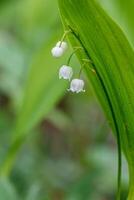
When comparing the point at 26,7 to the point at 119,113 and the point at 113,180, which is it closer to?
the point at 113,180

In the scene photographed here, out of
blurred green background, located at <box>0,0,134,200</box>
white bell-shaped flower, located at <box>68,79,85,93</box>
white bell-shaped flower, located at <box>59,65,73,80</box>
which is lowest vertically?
white bell-shaped flower, located at <box>68,79,85,93</box>

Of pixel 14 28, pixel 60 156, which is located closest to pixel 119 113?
pixel 60 156

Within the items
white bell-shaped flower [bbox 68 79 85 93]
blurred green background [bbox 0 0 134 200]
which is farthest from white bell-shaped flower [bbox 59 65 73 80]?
blurred green background [bbox 0 0 134 200]

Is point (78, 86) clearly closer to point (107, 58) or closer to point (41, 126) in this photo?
point (107, 58)

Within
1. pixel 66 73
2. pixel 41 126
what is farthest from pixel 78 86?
pixel 41 126

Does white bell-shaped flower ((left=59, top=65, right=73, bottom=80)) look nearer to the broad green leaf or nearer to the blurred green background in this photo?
the broad green leaf

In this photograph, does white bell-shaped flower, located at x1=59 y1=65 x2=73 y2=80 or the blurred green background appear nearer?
white bell-shaped flower, located at x1=59 y1=65 x2=73 y2=80
